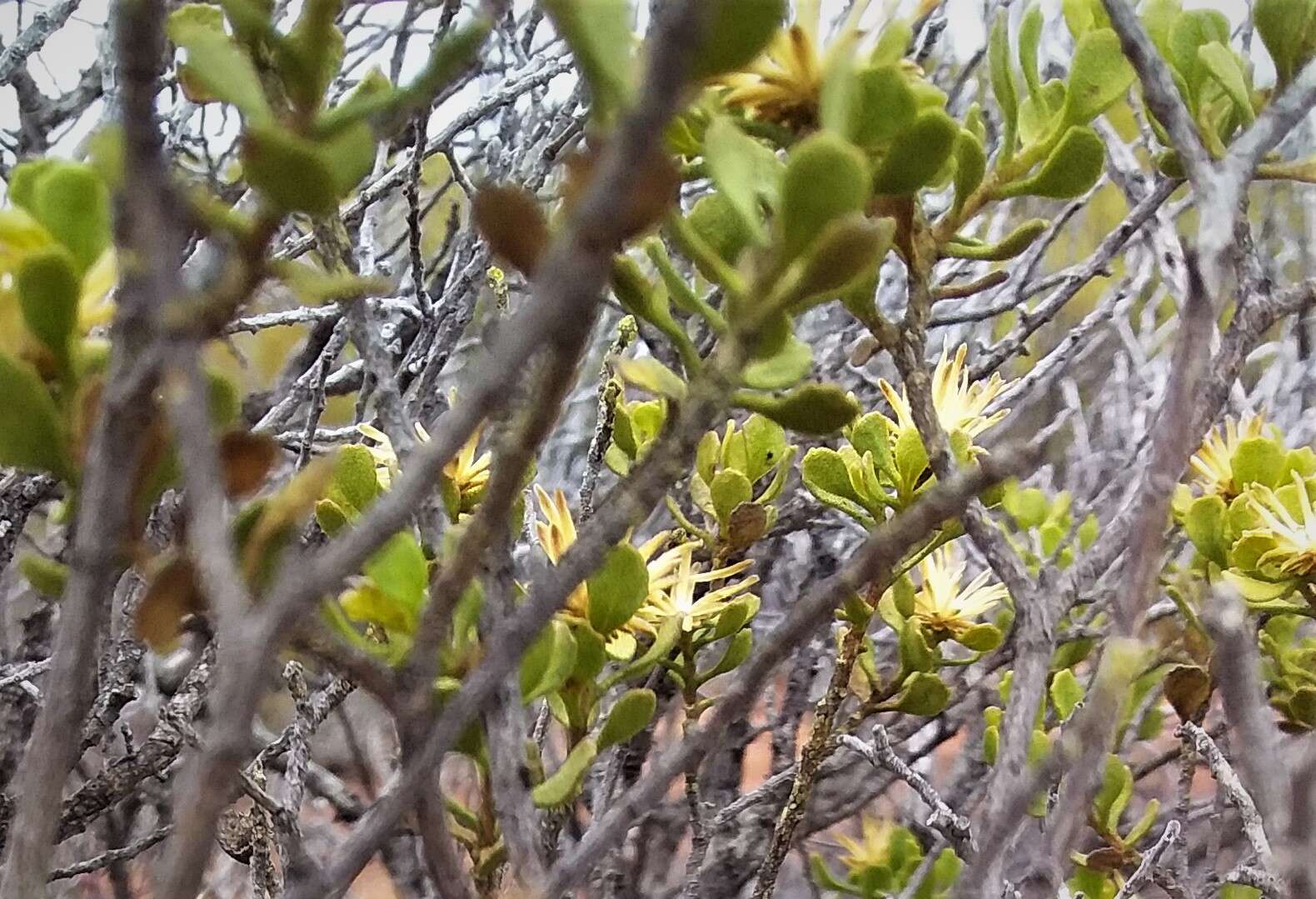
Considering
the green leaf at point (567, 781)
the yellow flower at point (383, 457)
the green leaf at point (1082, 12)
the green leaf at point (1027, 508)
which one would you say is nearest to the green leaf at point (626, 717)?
the green leaf at point (567, 781)

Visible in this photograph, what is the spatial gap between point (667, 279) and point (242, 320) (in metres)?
0.36

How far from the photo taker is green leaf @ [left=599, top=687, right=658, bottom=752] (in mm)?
357

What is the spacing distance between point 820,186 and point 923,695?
0.36m

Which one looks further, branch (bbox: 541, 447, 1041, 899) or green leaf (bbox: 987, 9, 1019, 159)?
green leaf (bbox: 987, 9, 1019, 159)

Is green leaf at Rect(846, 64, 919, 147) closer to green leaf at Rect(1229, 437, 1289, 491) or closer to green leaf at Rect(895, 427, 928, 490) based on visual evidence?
green leaf at Rect(895, 427, 928, 490)

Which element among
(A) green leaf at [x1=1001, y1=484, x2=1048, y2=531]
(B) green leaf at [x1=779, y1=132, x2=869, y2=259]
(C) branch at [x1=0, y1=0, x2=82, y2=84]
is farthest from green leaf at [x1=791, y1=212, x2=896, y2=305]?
(C) branch at [x1=0, y1=0, x2=82, y2=84]

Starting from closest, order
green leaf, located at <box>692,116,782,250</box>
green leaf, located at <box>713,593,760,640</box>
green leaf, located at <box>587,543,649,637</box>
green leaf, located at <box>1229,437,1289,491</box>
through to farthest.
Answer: green leaf, located at <box>692,116,782,250</box>, green leaf, located at <box>587,543,649,637</box>, green leaf, located at <box>713,593,760,640</box>, green leaf, located at <box>1229,437,1289,491</box>

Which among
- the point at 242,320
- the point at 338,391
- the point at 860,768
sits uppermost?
the point at 338,391

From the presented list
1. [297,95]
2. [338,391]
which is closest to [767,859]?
[297,95]

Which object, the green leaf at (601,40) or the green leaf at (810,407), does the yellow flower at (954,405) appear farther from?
the green leaf at (601,40)

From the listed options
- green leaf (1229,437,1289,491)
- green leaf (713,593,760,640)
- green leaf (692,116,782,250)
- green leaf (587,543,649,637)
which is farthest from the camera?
green leaf (1229,437,1289,491)

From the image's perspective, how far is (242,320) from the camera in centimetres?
58

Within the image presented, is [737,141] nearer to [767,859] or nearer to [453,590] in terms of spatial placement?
[453,590]

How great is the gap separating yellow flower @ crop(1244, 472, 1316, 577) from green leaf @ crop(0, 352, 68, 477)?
483 millimetres
